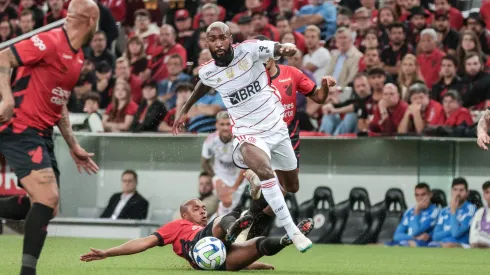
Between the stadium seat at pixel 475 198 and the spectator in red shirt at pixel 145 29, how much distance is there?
25.5 ft

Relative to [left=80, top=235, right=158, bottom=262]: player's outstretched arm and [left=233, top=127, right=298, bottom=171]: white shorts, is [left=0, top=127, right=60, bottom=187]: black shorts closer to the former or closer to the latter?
[left=80, top=235, right=158, bottom=262]: player's outstretched arm

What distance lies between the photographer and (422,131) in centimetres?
1614

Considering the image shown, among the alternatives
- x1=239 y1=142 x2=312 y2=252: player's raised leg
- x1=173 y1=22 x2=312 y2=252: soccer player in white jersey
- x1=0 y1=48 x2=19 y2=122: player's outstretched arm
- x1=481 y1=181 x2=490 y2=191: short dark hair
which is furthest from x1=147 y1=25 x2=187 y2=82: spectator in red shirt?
x1=0 y1=48 x2=19 y2=122: player's outstretched arm

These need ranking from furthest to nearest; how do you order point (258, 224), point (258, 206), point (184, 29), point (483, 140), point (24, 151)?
point (184, 29)
point (258, 224)
point (258, 206)
point (483, 140)
point (24, 151)

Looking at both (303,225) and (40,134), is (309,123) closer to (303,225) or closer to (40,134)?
(303,225)

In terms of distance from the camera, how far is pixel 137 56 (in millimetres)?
Answer: 20094

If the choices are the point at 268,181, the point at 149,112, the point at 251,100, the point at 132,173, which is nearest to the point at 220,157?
the point at 132,173

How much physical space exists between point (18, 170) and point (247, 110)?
3.62m

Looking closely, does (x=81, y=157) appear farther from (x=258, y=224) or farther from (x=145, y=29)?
(x=145, y=29)

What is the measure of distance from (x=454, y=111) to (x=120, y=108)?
606cm

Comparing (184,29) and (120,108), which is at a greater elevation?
(184,29)

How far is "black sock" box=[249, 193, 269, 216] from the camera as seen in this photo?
452 inches

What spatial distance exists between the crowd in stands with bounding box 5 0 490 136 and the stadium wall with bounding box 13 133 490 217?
0.29 m

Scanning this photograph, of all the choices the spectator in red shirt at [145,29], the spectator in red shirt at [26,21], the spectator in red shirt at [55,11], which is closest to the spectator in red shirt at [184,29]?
the spectator in red shirt at [145,29]
